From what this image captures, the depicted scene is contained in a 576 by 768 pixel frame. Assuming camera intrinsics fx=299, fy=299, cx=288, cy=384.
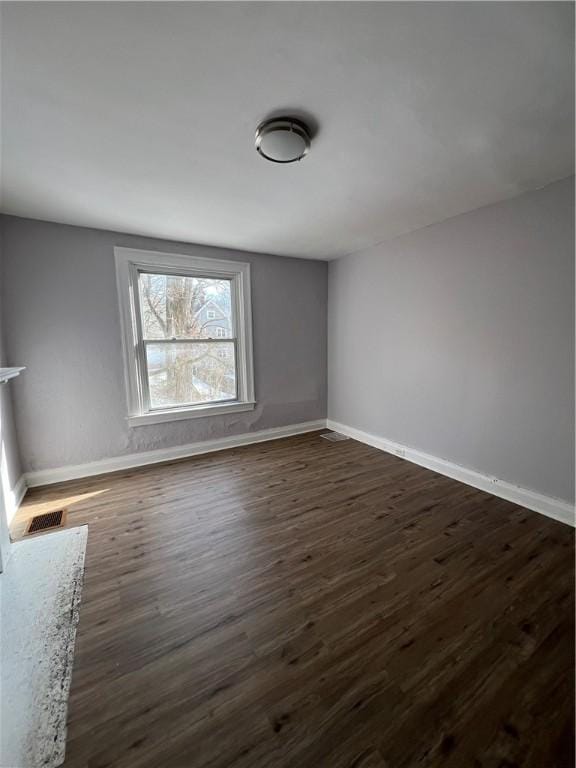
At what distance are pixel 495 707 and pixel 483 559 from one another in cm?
83

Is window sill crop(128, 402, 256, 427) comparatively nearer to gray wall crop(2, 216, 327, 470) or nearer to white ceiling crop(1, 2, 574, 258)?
gray wall crop(2, 216, 327, 470)

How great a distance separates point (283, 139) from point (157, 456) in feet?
10.0

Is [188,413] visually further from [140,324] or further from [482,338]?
[482,338]

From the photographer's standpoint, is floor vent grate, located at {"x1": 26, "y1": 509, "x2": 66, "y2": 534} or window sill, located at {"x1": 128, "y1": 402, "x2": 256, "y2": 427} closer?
floor vent grate, located at {"x1": 26, "y1": 509, "x2": 66, "y2": 534}

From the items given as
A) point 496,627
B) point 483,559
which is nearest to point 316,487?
point 483,559

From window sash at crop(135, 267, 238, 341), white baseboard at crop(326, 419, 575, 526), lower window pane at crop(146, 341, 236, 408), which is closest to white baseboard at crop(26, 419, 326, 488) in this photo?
lower window pane at crop(146, 341, 236, 408)

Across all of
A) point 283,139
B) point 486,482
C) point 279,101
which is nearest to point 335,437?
point 486,482

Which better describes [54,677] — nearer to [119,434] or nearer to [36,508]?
[36,508]

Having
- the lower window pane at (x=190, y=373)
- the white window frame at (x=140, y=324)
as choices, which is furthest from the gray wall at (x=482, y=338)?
the lower window pane at (x=190, y=373)

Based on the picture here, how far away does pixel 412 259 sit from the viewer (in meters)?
3.03

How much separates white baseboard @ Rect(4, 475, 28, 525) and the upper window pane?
167 centimetres

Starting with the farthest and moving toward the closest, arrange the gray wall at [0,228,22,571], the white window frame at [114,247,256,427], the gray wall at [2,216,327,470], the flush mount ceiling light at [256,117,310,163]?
the white window frame at [114,247,256,427], the gray wall at [2,216,327,470], the gray wall at [0,228,22,571], the flush mount ceiling light at [256,117,310,163]

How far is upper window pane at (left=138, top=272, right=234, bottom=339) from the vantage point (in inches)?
124

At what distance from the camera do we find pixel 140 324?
3086 millimetres
